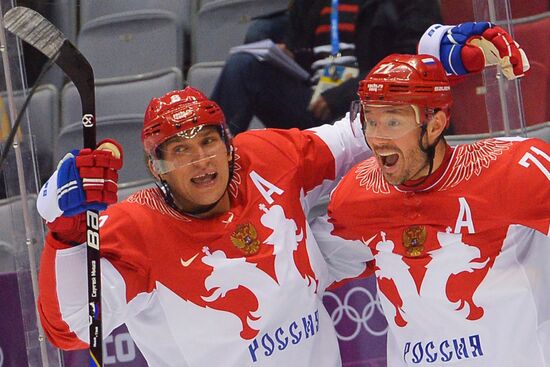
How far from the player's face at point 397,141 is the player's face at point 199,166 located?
364 millimetres

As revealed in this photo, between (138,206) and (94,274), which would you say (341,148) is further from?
(94,274)

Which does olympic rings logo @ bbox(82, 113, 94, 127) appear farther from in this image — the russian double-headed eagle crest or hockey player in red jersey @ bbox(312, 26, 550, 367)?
hockey player in red jersey @ bbox(312, 26, 550, 367)

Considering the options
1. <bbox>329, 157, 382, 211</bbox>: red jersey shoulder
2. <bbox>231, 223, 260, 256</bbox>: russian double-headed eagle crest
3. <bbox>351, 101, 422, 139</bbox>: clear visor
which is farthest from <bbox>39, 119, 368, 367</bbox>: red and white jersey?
<bbox>351, 101, 422, 139</bbox>: clear visor

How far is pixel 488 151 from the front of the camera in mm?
2693

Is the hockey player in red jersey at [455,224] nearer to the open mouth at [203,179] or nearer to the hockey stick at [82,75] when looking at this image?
the open mouth at [203,179]

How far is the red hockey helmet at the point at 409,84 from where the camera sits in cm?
261

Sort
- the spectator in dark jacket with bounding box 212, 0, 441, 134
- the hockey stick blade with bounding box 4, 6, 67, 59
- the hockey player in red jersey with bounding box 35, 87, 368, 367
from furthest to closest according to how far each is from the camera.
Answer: the spectator in dark jacket with bounding box 212, 0, 441, 134 → the hockey player in red jersey with bounding box 35, 87, 368, 367 → the hockey stick blade with bounding box 4, 6, 67, 59

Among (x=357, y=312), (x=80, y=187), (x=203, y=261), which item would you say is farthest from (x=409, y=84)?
(x=357, y=312)

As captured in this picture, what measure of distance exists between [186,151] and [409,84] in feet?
1.81

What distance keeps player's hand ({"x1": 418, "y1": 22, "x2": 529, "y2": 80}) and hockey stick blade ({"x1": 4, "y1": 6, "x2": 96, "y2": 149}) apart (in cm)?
85

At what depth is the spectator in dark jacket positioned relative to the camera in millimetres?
3279

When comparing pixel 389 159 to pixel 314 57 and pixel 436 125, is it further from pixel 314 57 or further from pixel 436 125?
pixel 314 57

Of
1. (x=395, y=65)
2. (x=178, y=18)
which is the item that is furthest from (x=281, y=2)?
(x=395, y=65)

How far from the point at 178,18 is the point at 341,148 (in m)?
0.75
